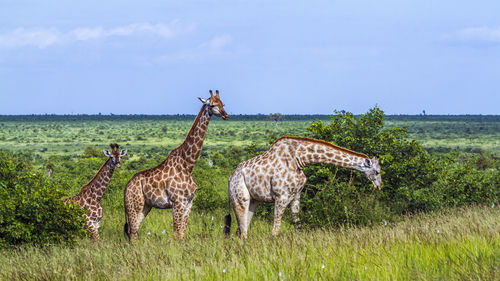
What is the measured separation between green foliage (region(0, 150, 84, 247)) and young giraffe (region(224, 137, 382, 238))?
2.96 m

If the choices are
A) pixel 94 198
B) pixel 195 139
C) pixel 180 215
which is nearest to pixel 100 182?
pixel 94 198

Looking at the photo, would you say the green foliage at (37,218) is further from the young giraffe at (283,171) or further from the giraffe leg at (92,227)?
the young giraffe at (283,171)

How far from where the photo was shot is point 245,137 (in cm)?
11250

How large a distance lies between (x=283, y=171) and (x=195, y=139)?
1.77 meters

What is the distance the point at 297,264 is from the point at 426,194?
932cm

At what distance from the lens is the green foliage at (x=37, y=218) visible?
10370 mm

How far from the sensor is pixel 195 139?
447 inches

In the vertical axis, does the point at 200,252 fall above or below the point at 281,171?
below

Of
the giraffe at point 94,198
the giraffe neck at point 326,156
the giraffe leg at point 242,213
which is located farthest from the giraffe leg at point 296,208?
the giraffe at point 94,198

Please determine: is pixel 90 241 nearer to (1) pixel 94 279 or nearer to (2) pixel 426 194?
(1) pixel 94 279

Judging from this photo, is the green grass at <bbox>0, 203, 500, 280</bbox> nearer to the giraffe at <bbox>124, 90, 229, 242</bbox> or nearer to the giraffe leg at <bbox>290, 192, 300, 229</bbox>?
the giraffe at <bbox>124, 90, 229, 242</bbox>

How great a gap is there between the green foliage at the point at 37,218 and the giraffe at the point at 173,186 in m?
1.00

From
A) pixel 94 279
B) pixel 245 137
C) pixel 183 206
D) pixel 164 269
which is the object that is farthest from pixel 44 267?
pixel 245 137

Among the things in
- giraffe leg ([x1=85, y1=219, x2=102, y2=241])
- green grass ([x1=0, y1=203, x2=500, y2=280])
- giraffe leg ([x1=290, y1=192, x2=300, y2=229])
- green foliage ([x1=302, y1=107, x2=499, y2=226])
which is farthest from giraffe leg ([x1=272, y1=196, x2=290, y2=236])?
green foliage ([x1=302, y1=107, x2=499, y2=226])
